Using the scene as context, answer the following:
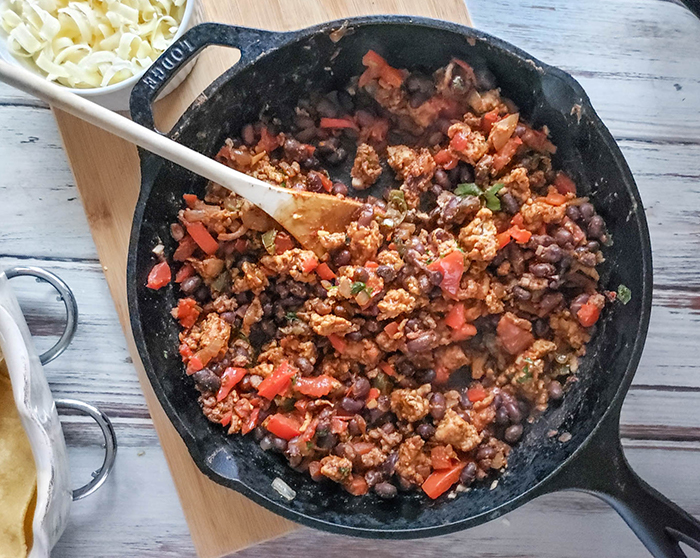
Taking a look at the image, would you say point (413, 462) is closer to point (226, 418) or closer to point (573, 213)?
point (226, 418)

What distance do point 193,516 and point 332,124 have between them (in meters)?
1.96

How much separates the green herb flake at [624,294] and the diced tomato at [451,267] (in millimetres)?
697

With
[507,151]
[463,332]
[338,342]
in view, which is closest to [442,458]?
[463,332]

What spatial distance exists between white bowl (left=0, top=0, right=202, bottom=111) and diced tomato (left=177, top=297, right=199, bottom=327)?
93cm

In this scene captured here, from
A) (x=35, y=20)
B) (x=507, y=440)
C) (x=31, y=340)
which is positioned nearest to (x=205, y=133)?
(x=35, y=20)

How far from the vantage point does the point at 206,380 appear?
287 centimetres

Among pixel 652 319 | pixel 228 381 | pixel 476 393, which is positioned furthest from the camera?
pixel 652 319

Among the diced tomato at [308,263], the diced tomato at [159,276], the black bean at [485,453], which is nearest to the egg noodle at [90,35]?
the diced tomato at [159,276]

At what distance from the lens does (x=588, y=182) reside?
2.93 m

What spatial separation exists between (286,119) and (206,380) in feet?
4.17

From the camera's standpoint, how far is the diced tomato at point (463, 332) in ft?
9.70

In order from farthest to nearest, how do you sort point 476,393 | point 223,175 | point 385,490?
point 476,393 → point 385,490 → point 223,175

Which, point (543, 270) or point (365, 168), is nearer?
point (543, 270)

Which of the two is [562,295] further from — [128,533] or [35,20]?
[35,20]
